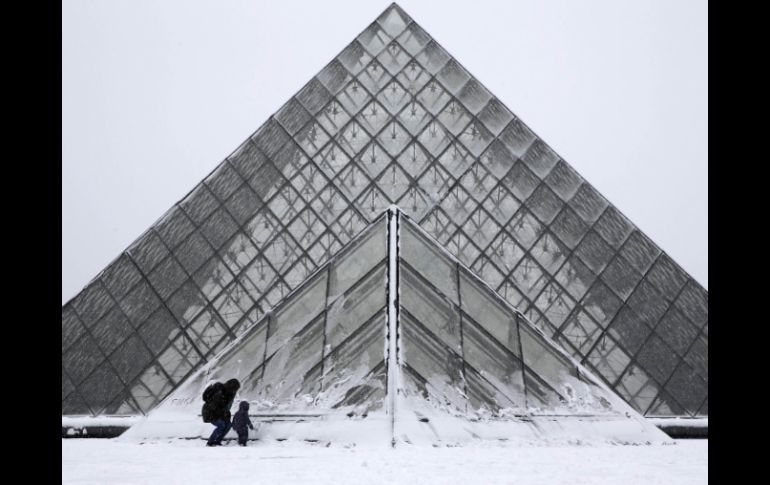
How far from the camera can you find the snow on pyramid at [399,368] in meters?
5.71

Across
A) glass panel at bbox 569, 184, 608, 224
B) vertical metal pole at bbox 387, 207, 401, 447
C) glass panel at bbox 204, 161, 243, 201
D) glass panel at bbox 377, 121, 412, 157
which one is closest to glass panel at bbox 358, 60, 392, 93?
glass panel at bbox 377, 121, 412, 157

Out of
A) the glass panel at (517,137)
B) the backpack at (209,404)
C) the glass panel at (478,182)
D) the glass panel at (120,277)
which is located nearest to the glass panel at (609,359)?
the glass panel at (478,182)

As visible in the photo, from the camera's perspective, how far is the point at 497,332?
688cm

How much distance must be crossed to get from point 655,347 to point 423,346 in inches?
321

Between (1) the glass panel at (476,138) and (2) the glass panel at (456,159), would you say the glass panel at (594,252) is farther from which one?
(1) the glass panel at (476,138)

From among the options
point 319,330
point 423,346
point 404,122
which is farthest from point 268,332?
point 404,122

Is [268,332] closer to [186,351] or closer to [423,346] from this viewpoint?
[423,346]

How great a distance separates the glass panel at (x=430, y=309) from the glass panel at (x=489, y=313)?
0.77ft

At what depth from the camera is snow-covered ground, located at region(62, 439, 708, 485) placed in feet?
12.0

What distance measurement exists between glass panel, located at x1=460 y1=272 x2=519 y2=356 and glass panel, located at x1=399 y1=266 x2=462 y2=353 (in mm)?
234

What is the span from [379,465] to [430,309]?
2.72m

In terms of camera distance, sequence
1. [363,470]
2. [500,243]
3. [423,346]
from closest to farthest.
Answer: [363,470] < [423,346] < [500,243]
